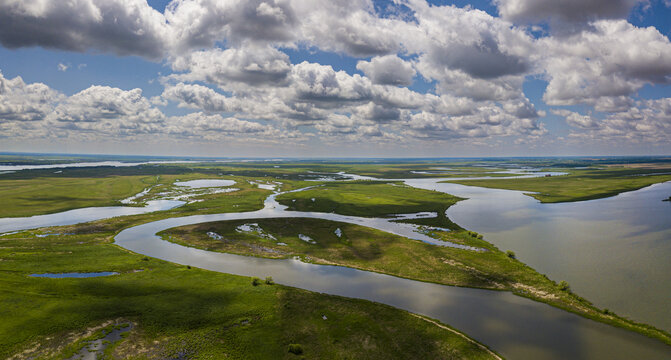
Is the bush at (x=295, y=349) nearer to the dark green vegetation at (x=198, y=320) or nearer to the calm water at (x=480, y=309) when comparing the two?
the dark green vegetation at (x=198, y=320)

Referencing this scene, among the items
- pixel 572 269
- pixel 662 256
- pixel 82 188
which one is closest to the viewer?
pixel 572 269

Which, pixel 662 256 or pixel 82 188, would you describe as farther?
pixel 82 188

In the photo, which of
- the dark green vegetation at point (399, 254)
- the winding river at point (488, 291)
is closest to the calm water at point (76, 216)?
the winding river at point (488, 291)

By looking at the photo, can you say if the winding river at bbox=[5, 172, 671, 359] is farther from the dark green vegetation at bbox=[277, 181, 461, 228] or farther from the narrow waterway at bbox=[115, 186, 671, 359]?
the dark green vegetation at bbox=[277, 181, 461, 228]

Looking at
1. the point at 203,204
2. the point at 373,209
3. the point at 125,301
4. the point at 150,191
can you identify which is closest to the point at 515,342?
the point at 125,301

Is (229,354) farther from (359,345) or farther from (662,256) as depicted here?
(662,256)

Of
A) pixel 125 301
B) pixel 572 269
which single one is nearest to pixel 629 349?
pixel 572 269

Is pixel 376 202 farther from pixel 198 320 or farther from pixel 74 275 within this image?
pixel 74 275

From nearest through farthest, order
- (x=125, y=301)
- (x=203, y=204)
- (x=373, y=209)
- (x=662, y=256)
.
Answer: (x=125, y=301) → (x=662, y=256) → (x=373, y=209) → (x=203, y=204)
